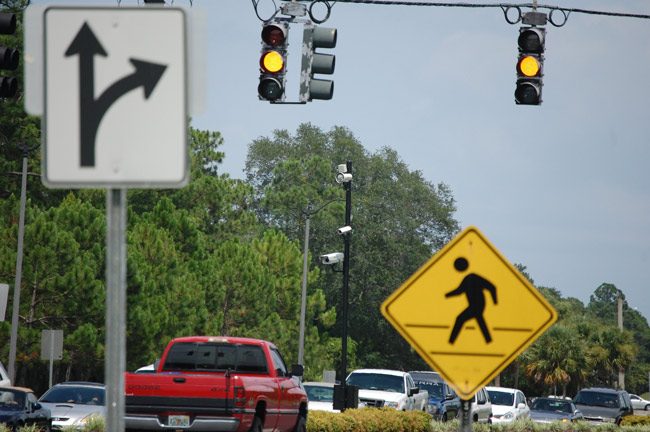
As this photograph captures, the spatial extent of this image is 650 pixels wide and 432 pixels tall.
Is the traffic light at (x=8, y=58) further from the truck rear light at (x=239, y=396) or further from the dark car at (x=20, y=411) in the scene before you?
the dark car at (x=20, y=411)

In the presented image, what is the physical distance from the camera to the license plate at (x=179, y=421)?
20.5m

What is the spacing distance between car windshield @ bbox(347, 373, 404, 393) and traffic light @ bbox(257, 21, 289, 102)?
839 inches

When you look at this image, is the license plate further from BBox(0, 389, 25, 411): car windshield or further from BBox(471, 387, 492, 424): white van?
BBox(471, 387, 492, 424): white van

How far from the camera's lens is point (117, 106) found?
18.0 ft

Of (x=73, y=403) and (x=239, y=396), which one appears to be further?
(x=73, y=403)

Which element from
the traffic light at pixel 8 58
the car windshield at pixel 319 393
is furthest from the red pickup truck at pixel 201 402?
the car windshield at pixel 319 393

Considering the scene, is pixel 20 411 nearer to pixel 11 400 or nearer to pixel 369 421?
pixel 11 400

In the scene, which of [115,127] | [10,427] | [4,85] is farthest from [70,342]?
[115,127]

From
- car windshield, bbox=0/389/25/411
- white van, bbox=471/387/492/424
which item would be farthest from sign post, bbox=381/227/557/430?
white van, bbox=471/387/492/424

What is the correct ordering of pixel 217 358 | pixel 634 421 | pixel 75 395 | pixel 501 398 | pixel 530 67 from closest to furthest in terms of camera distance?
pixel 530 67
pixel 217 358
pixel 75 395
pixel 634 421
pixel 501 398

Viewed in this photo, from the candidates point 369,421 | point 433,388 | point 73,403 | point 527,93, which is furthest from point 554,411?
point 527,93

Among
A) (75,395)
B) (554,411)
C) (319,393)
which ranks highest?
(75,395)

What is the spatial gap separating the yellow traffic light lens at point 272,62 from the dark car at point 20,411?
10.3 metres

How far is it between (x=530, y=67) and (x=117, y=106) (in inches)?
525
